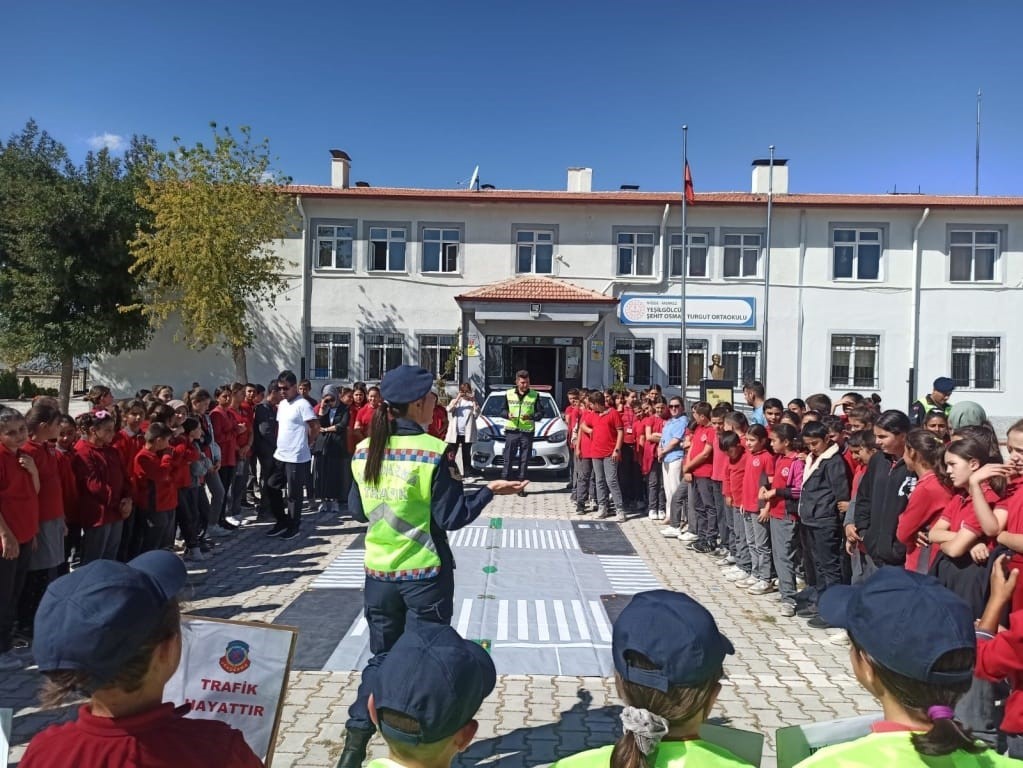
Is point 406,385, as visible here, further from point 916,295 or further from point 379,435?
point 916,295

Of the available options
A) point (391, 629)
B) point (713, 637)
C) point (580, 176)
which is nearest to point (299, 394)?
point (391, 629)

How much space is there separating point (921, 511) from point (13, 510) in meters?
6.11

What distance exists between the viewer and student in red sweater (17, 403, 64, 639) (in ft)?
18.2

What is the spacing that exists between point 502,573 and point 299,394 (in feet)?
15.0

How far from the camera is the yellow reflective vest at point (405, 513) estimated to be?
359 cm

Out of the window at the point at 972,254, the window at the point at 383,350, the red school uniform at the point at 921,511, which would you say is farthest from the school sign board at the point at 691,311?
the red school uniform at the point at 921,511

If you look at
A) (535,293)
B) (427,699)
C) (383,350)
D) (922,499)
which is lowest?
(427,699)

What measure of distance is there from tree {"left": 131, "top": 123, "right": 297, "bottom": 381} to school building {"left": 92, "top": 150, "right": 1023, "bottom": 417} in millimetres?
1826

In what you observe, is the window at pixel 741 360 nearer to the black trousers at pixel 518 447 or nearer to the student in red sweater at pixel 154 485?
the black trousers at pixel 518 447

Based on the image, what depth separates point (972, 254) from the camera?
963 inches

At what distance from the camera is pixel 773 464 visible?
7.26 metres

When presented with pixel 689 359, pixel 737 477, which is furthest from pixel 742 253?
pixel 737 477

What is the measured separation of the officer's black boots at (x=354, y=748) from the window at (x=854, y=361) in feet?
78.1

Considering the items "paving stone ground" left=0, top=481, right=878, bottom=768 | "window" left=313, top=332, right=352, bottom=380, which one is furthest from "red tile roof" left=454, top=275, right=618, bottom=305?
"paving stone ground" left=0, top=481, right=878, bottom=768
